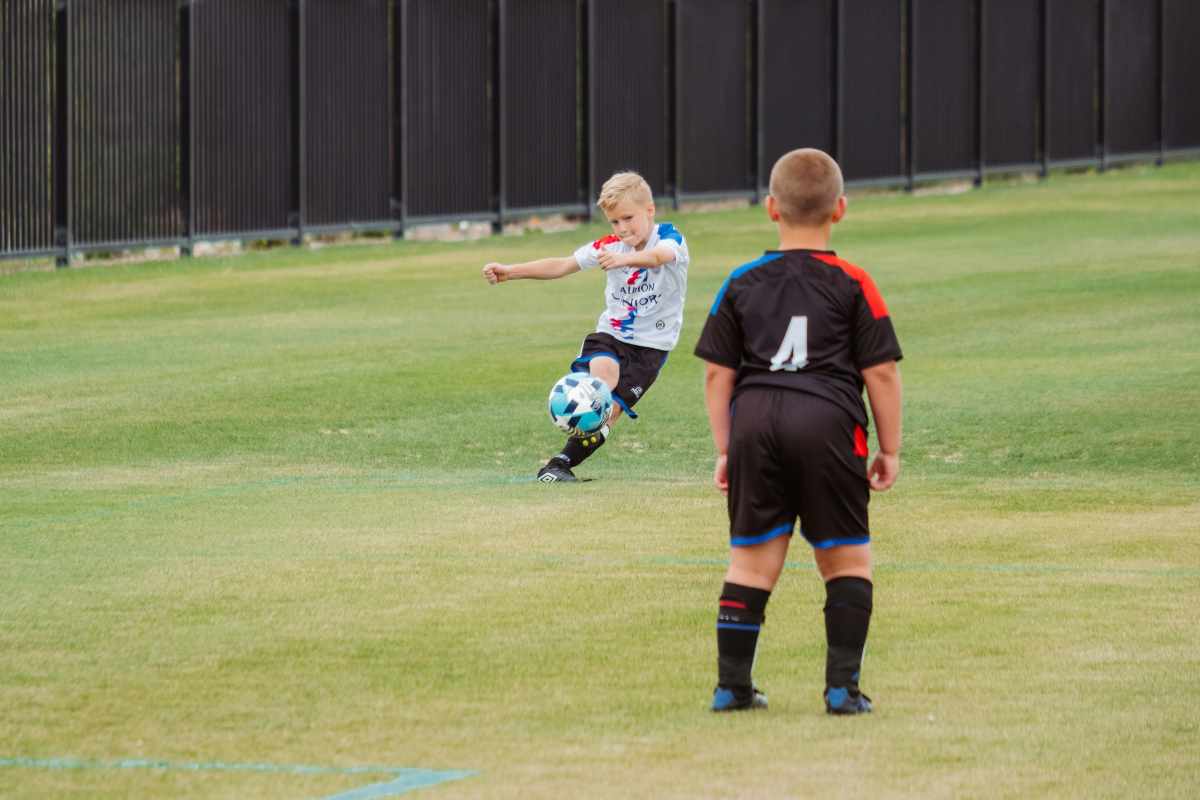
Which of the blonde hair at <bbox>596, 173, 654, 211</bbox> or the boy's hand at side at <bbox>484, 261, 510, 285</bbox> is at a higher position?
the blonde hair at <bbox>596, 173, 654, 211</bbox>

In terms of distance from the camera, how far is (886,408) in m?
6.50

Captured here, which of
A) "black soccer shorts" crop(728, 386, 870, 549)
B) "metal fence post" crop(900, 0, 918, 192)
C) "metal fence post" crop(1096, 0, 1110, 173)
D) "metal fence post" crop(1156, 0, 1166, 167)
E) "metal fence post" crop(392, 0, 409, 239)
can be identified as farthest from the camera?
"metal fence post" crop(1156, 0, 1166, 167)

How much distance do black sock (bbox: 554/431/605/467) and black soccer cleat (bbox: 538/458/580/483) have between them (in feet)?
0.09

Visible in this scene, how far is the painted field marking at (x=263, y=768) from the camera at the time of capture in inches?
227

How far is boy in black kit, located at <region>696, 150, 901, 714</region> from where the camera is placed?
21.1 feet

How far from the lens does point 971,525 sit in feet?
33.2

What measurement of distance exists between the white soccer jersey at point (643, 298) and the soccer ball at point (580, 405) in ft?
1.61

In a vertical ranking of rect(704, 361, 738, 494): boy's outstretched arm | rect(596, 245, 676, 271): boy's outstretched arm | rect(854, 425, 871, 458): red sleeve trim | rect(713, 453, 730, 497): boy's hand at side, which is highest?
rect(596, 245, 676, 271): boy's outstretched arm

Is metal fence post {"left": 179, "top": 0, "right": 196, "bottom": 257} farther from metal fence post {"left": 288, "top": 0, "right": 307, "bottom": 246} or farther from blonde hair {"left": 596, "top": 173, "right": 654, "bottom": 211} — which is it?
blonde hair {"left": 596, "top": 173, "right": 654, "bottom": 211}

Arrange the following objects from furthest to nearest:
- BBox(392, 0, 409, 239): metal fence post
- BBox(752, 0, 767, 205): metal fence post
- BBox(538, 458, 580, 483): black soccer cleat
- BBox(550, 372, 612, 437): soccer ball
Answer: BBox(752, 0, 767, 205): metal fence post → BBox(392, 0, 409, 239): metal fence post → BBox(538, 458, 580, 483): black soccer cleat → BBox(550, 372, 612, 437): soccer ball

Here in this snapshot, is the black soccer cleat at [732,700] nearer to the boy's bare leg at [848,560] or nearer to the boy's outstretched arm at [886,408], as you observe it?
the boy's bare leg at [848,560]

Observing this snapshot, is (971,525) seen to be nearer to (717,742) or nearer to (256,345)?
(717,742)

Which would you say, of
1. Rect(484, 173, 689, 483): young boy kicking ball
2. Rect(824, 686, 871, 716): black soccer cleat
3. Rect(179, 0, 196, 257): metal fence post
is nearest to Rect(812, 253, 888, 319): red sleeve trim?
Rect(824, 686, 871, 716): black soccer cleat

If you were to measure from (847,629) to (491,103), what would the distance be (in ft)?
69.2
